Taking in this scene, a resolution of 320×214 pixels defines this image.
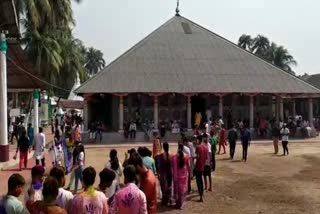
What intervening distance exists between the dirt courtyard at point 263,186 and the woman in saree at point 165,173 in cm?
37

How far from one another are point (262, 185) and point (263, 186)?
0.54ft

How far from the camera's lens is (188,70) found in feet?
109

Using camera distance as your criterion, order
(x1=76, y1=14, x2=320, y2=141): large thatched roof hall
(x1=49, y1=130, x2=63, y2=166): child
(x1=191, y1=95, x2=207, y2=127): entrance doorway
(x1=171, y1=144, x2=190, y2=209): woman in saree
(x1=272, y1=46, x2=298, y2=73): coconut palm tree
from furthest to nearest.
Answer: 1. (x1=272, y1=46, x2=298, y2=73): coconut palm tree
2. (x1=191, y1=95, x2=207, y2=127): entrance doorway
3. (x1=76, y1=14, x2=320, y2=141): large thatched roof hall
4. (x1=49, y1=130, x2=63, y2=166): child
5. (x1=171, y1=144, x2=190, y2=209): woman in saree

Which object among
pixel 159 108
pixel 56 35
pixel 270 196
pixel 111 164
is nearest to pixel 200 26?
pixel 159 108

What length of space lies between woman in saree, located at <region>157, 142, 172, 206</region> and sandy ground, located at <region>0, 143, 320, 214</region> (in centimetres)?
39

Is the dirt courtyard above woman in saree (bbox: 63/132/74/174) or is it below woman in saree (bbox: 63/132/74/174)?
below

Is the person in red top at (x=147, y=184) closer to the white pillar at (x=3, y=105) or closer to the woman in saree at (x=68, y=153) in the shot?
the woman in saree at (x=68, y=153)

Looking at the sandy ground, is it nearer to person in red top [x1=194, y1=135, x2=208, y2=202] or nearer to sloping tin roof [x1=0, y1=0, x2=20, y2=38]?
person in red top [x1=194, y1=135, x2=208, y2=202]

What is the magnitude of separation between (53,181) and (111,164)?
3862mm

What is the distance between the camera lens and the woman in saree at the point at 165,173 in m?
11.4

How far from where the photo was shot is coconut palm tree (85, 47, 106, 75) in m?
95.8

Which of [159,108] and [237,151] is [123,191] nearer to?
[237,151]

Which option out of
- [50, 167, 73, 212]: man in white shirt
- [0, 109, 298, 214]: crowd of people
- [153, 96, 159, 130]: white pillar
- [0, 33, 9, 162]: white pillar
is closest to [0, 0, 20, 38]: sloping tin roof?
[0, 33, 9, 162]: white pillar

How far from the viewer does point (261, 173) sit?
664 inches
